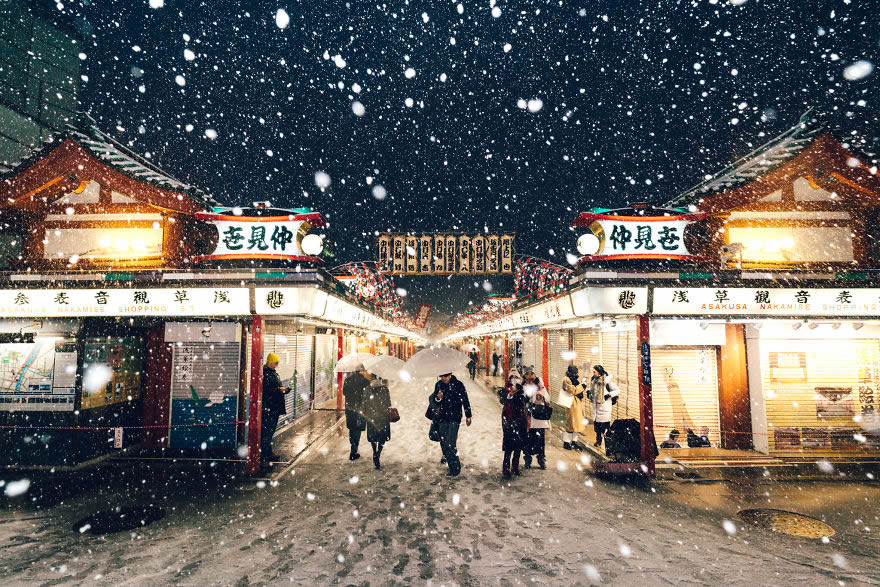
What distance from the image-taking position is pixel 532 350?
913 inches

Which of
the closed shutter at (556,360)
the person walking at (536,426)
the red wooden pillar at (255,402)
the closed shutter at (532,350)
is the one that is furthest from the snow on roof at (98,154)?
the closed shutter at (532,350)

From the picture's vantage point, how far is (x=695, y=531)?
5918mm

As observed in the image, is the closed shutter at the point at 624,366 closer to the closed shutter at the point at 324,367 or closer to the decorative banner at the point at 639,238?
the decorative banner at the point at 639,238

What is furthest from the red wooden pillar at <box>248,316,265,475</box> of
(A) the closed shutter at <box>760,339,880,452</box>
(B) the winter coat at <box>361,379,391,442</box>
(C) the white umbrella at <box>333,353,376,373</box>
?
(A) the closed shutter at <box>760,339,880,452</box>

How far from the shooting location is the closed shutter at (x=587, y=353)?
1334 centimetres

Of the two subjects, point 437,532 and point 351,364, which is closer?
point 437,532

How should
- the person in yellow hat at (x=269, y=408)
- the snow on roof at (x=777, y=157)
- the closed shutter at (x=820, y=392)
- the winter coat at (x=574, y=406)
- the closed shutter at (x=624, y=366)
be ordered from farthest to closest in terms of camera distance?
1. the closed shutter at (x=624, y=366)
2. the winter coat at (x=574, y=406)
3. the snow on roof at (x=777, y=157)
4. the closed shutter at (x=820, y=392)
5. the person in yellow hat at (x=269, y=408)

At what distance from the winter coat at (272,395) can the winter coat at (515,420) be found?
5.34 meters

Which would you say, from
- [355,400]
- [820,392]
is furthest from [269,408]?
[820,392]

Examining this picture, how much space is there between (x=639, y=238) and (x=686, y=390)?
4655mm

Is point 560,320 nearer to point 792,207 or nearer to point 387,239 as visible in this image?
point 792,207

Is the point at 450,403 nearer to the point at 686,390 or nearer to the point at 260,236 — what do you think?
the point at 260,236

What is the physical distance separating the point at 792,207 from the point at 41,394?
20167mm

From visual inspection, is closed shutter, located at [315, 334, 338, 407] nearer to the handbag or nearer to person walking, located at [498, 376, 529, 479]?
person walking, located at [498, 376, 529, 479]
